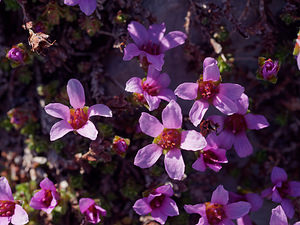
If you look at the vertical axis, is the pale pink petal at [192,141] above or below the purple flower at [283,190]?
above

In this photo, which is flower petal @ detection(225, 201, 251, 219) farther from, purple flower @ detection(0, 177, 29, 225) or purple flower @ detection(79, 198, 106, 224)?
purple flower @ detection(0, 177, 29, 225)

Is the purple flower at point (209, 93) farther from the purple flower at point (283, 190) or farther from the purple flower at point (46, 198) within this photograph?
the purple flower at point (46, 198)

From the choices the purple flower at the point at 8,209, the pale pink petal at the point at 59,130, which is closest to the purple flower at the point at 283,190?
the pale pink petal at the point at 59,130

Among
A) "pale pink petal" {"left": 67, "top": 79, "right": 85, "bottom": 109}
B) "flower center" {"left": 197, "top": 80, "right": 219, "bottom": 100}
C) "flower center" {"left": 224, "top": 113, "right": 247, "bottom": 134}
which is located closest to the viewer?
"pale pink petal" {"left": 67, "top": 79, "right": 85, "bottom": 109}

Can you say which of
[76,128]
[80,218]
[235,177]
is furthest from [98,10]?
[235,177]

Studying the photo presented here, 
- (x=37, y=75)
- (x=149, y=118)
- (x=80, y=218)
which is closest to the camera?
(x=149, y=118)

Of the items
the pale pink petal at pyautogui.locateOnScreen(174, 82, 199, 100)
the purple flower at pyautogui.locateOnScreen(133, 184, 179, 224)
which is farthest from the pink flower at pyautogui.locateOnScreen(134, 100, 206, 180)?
the purple flower at pyautogui.locateOnScreen(133, 184, 179, 224)

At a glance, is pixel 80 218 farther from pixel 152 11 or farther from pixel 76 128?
pixel 152 11
